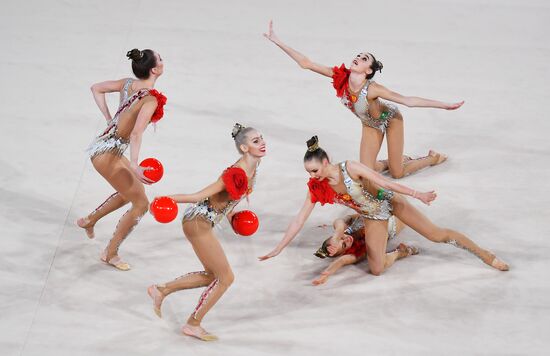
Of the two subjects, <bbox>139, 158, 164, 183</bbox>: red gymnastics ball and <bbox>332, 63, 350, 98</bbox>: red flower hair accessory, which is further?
<bbox>332, 63, 350, 98</bbox>: red flower hair accessory

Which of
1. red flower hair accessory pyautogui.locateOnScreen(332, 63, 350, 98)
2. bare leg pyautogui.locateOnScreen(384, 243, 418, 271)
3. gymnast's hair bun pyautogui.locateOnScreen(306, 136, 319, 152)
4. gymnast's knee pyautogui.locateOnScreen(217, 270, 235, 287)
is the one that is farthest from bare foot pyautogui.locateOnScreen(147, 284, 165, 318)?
red flower hair accessory pyautogui.locateOnScreen(332, 63, 350, 98)

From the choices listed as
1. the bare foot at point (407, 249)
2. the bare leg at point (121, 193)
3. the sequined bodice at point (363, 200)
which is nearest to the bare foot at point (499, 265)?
the bare foot at point (407, 249)

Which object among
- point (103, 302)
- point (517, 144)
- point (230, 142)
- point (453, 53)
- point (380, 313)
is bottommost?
point (103, 302)

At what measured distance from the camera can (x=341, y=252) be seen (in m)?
6.16

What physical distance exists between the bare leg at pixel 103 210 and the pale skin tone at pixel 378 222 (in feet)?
3.53

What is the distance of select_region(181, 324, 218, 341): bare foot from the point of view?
5.50 metres

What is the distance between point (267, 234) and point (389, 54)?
2.89 m

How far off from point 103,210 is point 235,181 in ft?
4.10

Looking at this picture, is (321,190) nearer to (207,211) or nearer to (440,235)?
(207,211)

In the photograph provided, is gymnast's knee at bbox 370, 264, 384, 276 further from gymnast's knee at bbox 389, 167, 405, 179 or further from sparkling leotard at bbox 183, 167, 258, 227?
gymnast's knee at bbox 389, 167, 405, 179

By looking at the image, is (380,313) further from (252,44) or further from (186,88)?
(252,44)

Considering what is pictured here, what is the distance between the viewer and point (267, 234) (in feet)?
21.4

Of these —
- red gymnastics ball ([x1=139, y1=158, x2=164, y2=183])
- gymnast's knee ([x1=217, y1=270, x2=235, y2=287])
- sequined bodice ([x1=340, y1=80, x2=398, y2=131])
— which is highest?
sequined bodice ([x1=340, y1=80, x2=398, y2=131])

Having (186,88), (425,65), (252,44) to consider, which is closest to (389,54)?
(425,65)
